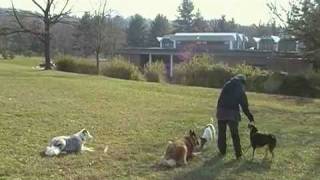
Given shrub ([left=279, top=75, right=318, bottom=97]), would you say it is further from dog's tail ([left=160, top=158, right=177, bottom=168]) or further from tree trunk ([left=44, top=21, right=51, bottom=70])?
dog's tail ([left=160, top=158, right=177, bottom=168])

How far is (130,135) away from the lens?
1301 cm

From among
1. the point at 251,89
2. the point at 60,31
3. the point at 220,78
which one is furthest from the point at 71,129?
the point at 60,31

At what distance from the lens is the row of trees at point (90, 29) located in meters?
50.0

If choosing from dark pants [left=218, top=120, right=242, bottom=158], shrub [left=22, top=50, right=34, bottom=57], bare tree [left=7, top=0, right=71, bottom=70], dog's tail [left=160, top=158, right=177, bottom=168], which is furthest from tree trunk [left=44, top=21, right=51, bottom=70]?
dog's tail [left=160, top=158, right=177, bottom=168]

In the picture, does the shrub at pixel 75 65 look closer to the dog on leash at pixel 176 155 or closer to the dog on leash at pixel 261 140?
the dog on leash at pixel 261 140

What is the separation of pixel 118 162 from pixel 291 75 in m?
26.5

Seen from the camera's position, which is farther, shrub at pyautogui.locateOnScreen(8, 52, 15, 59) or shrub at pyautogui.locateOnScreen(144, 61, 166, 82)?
shrub at pyautogui.locateOnScreen(8, 52, 15, 59)

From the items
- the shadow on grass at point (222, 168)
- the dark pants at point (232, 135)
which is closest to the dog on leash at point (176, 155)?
the shadow on grass at point (222, 168)

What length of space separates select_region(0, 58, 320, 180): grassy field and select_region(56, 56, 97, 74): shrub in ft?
79.6

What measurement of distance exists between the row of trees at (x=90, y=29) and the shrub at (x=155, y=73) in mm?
8771

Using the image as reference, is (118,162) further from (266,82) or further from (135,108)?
(266,82)

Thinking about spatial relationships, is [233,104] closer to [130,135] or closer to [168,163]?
[168,163]

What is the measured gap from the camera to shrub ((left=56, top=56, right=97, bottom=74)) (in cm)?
4716

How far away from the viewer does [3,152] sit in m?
10.4
